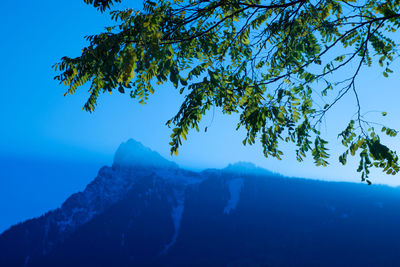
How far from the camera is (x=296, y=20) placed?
6309mm

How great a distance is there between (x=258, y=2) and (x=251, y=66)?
1.25 m

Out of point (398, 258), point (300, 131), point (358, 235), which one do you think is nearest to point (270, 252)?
point (358, 235)

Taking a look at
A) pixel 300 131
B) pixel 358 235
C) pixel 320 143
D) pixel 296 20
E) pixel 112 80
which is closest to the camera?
pixel 112 80

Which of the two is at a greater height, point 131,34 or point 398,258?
point 131,34

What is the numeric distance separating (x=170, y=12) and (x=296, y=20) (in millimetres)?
2798

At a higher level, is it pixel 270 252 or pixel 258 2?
pixel 258 2

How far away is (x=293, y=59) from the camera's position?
5.90m

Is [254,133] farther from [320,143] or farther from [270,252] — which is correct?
[270,252]

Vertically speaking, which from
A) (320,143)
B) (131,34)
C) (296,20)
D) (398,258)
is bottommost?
(398,258)

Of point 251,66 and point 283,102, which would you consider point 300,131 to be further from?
point 251,66

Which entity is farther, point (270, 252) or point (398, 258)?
point (270, 252)

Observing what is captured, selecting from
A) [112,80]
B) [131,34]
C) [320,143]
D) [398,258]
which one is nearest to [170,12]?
[131,34]

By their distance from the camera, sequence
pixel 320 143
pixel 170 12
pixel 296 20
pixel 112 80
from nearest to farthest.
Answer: pixel 112 80
pixel 170 12
pixel 320 143
pixel 296 20

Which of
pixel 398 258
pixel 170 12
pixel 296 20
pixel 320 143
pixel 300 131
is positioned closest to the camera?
pixel 170 12
